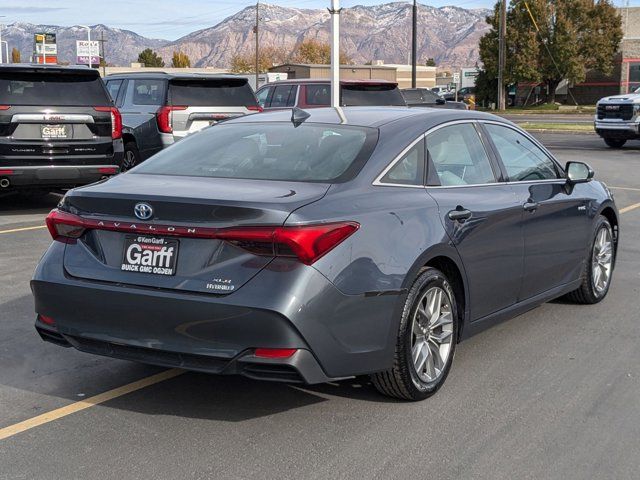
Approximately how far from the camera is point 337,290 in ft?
14.1

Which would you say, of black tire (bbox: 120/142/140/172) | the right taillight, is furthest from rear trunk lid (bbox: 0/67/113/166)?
black tire (bbox: 120/142/140/172)

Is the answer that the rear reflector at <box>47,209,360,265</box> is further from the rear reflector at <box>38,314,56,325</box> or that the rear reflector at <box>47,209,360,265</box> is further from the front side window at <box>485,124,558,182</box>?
the front side window at <box>485,124,558,182</box>

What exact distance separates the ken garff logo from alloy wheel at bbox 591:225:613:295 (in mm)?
3971

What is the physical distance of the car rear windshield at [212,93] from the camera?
47.5 ft

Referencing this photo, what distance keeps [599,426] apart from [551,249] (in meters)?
1.93

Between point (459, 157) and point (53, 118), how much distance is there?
25.1 ft

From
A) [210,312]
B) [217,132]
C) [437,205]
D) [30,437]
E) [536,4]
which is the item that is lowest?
[30,437]

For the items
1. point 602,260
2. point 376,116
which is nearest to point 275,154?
point 376,116

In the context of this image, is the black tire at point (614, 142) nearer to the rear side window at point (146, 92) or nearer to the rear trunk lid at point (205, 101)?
the rear trunk lid at point (205, 101)

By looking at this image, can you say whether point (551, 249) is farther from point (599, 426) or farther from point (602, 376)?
point (599, 426)

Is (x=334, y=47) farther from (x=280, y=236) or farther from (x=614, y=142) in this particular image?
(x=614, y=142)

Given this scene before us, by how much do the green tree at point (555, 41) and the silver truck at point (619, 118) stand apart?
41559 mm

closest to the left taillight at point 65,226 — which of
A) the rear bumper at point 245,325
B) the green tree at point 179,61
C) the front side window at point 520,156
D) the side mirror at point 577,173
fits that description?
the rear bumper at point 245,325

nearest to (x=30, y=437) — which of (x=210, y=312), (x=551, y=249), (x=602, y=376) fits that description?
(x=210, y=312)
